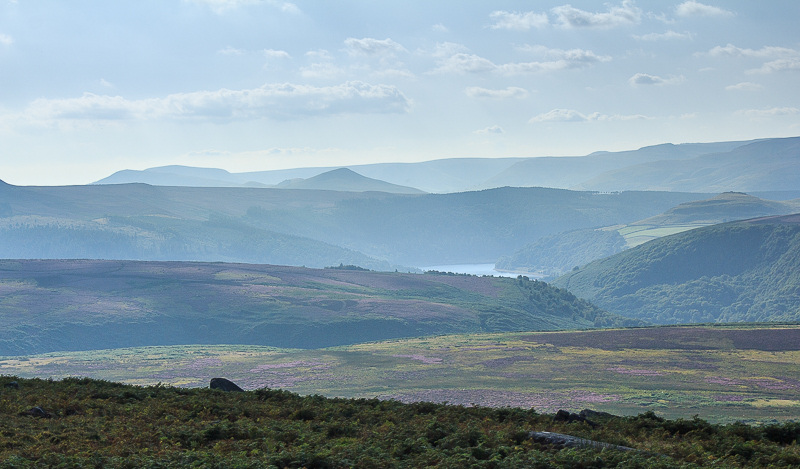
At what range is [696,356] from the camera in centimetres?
9356

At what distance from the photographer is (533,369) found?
A: 3415 inches

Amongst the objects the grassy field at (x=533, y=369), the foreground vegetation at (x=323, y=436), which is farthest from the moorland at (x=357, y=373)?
the grassy field at (x=533, y=369)

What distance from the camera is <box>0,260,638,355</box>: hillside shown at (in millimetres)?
141750

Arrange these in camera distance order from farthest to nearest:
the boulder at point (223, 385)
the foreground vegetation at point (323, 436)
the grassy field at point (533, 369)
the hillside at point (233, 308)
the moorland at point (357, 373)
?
the hillside at point (233, 308), the grassy field at point (533, 369), the boulder at point (223, 385), the moorland at point (357, 373), the foreground vegetation at point (323, 436)

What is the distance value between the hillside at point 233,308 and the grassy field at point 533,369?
20.0 metres

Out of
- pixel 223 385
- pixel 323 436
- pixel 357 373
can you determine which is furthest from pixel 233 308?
pixel 323 436

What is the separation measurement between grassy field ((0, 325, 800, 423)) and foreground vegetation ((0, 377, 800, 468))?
27718 millimetres

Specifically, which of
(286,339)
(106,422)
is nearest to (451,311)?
(286,339)

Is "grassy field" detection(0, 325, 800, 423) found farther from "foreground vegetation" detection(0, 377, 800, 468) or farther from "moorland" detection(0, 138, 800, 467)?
"foreground vegetation" detection(0, 377, 800, 468)

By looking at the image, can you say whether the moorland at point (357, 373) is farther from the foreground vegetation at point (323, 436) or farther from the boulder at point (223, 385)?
the boulder at point (223, 385)

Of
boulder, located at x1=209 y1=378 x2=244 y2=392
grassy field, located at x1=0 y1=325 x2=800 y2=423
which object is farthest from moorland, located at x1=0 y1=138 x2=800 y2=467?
boulder, located at x1=209 y1=378 x2=244 y2=392

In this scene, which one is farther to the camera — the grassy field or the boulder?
the grassy field

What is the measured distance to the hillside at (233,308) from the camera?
14175cm

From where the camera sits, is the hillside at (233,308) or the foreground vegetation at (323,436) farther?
the hillside at (233,308)
